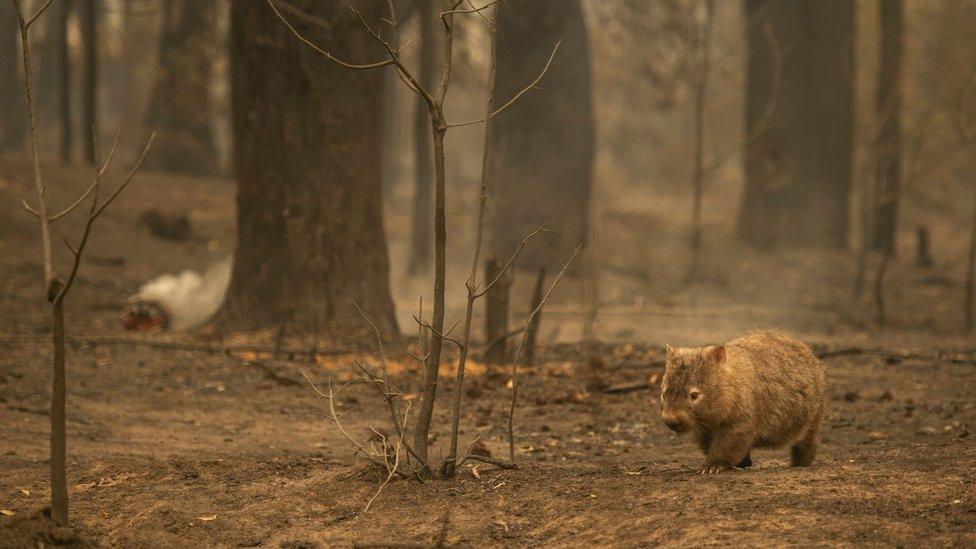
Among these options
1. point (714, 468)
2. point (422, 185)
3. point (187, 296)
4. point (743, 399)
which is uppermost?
point (422, 185)

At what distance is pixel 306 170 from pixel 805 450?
18.8 ft

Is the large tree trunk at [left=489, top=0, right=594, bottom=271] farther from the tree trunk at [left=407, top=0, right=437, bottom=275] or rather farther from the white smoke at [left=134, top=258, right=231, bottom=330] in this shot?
the white smoke at [left=134, top=258, right=231, bottom=330]

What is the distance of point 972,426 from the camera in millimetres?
7250

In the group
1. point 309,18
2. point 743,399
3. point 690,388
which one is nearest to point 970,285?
point 309,18

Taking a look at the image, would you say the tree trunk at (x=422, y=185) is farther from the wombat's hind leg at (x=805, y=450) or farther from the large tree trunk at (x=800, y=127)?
the wombat's hind leg at (x=805, y=450)

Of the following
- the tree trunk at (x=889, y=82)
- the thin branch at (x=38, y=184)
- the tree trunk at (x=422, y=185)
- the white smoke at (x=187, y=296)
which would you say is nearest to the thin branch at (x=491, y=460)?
the thin branch at (x=38, y=184)

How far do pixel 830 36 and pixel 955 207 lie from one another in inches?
433

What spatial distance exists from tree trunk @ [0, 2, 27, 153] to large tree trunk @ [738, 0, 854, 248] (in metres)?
18.4

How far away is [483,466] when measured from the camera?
6.12 m

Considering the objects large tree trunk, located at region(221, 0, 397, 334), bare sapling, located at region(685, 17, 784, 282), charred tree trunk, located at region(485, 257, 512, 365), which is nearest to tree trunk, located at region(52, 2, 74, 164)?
bare sapling, located at region(685, 17, 784, 282)

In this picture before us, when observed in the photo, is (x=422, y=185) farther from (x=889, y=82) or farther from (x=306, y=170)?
(x=306, y=170)

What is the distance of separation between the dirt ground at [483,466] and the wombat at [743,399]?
166mm

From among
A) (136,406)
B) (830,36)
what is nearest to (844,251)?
(830,36)

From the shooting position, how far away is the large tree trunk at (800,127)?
19.4 metres
